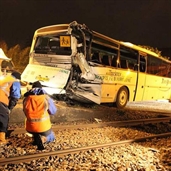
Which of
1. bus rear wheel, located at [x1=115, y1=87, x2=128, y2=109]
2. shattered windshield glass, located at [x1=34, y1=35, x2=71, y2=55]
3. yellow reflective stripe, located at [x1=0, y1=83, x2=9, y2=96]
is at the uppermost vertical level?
shattered windshield glass, located at [x1=34, y1=35, x2=71, y2=55]

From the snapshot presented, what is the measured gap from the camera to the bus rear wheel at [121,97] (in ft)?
43.7

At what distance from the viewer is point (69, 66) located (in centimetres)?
1073

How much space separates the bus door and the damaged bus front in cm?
353

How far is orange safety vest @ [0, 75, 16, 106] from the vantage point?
6332mm

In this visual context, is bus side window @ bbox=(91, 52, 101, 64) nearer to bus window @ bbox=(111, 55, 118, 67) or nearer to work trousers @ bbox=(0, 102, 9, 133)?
bus window @ bbox=(111, 55, 118, 67)

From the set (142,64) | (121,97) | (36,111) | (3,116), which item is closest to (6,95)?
(3,116)

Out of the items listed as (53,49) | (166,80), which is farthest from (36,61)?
(166,80)

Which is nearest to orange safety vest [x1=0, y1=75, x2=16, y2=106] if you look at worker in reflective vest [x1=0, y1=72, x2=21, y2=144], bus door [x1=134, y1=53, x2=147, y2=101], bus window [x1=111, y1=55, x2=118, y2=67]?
worker in reflective vest [x1=0, y1=72, x2=21, y2=144]

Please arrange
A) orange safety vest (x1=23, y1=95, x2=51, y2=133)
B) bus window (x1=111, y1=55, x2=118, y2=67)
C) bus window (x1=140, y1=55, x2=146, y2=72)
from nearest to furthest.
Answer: orange safety vest (x1=23, y1=95, x2=51, y2=133), bus window (x1=111, y1=55, x2=118, y2=67), bus window (x1=140, y1=55, x2=146, y2=72)

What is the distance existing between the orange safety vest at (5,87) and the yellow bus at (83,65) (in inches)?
168

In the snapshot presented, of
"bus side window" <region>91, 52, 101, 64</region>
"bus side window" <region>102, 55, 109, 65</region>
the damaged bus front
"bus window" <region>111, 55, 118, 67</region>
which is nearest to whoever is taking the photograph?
the damaged bus front

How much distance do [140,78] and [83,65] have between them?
5.05 m

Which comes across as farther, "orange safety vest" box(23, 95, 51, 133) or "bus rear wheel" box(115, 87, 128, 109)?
"bus rear wheel" box(115, 87, 128, 109)

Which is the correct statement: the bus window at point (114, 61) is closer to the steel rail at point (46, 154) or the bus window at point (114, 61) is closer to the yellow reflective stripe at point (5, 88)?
the steel rail at point (46, 154)
